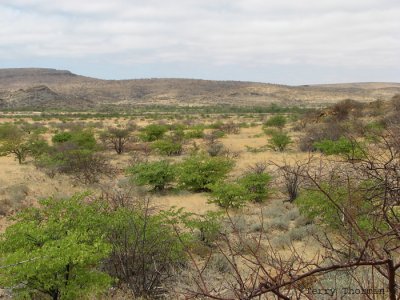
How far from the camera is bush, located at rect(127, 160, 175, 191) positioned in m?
17.6

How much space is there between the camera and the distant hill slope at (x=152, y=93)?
10750 centimetres

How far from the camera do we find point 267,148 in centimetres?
2850

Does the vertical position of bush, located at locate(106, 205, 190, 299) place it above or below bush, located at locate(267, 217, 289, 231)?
above

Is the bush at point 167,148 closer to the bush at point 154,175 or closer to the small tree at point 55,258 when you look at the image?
the bush at point 154,175

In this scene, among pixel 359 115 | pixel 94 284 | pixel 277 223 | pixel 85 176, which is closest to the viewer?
pixel 94 284

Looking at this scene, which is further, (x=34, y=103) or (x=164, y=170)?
(x=34, y=103)

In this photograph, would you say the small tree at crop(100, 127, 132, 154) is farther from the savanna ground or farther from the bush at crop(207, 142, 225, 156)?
the bush at crop(207, 142, 225, 156)

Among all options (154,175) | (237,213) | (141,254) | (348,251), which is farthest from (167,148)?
(348,251)

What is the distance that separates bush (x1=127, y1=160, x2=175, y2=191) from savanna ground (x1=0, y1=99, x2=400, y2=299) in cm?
9

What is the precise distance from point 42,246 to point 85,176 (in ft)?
40.6

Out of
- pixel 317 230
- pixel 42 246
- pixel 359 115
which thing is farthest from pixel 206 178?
pixel 359 115

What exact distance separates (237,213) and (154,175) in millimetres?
4381

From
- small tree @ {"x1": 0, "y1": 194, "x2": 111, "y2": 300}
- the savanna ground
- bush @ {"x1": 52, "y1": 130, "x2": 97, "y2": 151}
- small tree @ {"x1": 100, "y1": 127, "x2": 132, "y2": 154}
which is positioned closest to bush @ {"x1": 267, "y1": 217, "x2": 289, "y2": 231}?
the savanna ground

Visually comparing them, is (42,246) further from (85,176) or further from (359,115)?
(359,115)
